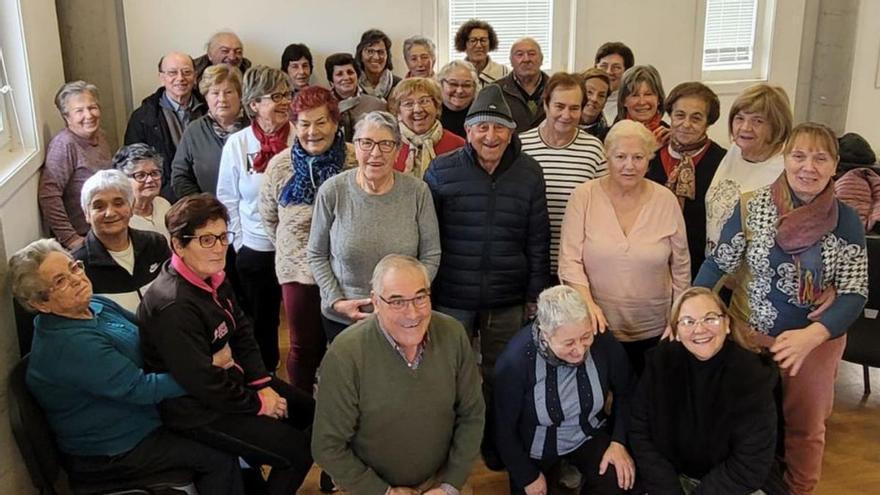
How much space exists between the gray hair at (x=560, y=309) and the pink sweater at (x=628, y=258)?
0.36 m

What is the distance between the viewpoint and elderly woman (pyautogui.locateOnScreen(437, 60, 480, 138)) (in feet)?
12.8

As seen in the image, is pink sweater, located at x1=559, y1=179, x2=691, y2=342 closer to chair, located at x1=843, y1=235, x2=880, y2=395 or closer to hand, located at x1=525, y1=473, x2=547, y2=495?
hand, located at x1=525, y1=473, x2=547, y2=495

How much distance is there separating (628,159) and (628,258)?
0.35m

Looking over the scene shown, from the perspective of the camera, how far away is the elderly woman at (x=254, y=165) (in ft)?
11.1

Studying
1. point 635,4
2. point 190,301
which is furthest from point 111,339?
point 635,4

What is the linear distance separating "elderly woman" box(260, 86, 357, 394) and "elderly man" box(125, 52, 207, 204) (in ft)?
4.03

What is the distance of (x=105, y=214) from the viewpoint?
271cm

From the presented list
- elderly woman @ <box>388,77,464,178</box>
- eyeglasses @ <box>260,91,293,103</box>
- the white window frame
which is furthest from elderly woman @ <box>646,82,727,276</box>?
the white window frame

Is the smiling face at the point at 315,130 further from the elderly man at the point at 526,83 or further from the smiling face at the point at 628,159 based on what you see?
the elderly man at the point at 526,83

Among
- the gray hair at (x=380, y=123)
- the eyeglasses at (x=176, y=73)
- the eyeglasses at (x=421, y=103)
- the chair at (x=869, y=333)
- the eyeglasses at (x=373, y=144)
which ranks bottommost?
the chair at (x=869, y=333)

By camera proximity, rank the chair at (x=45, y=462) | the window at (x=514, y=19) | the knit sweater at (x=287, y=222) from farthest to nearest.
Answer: the window at (x=514, y=19) → the knit sweater at (x=287, y=222) → the chair at (x=45, y=462)

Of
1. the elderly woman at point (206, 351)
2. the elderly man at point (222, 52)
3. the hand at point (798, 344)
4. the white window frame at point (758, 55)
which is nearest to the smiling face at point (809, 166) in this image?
the hand at point (798, 344)

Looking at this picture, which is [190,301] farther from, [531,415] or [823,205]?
[823,205]

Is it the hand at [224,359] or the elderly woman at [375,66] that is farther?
the elderly woman at [375,66]
